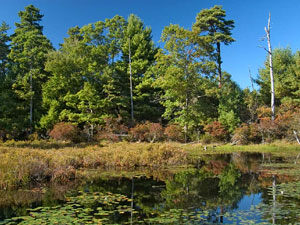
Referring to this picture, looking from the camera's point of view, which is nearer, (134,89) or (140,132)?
(140,132)

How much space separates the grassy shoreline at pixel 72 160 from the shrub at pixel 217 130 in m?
2.80

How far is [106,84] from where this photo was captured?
28.1 m

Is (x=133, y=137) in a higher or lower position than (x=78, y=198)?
higher

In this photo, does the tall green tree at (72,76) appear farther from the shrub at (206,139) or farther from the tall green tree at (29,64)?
the shrub at (206,139)

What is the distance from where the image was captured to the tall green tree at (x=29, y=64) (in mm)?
26031

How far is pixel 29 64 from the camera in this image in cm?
2764

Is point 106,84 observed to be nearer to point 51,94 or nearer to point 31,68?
point 51,94

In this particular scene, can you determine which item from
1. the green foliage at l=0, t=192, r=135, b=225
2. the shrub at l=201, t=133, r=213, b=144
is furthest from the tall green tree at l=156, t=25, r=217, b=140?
the green foliage at l=0, t=192, r=135, b=225

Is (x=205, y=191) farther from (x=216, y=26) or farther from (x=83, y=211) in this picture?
(x=216, y=26)

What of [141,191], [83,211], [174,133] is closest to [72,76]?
[174,133]

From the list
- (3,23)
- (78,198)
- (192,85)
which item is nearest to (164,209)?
(78,198)

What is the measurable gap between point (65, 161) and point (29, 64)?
65.7ft

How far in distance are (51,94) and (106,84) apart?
5.41 meters

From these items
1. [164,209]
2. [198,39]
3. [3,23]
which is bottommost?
[164,209]
